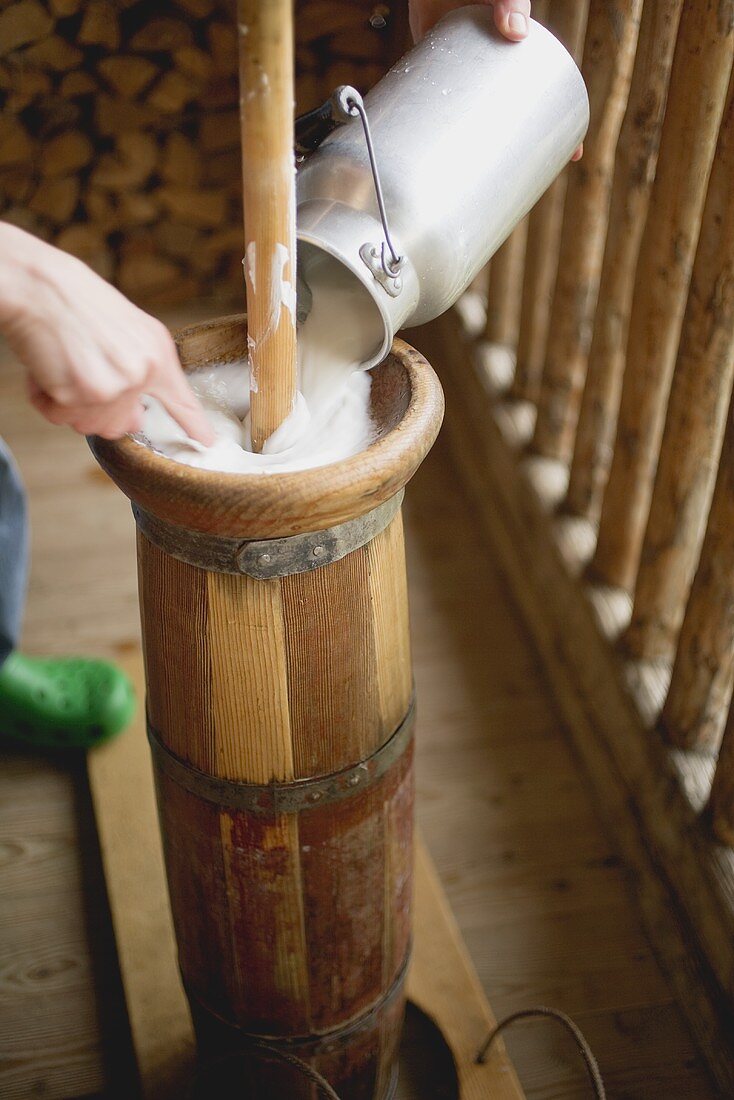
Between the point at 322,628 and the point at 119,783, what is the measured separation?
0.83 m

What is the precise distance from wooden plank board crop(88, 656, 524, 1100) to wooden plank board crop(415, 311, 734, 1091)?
0.27 m

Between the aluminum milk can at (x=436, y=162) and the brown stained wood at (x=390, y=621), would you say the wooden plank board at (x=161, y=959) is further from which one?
the aluminum milk can at (x=436, y=162)

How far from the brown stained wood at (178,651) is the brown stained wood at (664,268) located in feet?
2.52

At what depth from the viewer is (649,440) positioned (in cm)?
142

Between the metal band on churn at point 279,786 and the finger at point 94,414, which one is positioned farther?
the metal band on churn at point 279,786

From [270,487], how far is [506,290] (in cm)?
134

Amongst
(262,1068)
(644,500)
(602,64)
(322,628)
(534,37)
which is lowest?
(262,1068)

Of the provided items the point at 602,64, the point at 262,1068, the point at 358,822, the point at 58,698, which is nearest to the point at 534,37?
the point at 602,64

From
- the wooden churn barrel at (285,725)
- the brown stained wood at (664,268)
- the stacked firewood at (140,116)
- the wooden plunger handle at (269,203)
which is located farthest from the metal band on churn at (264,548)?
the stacked firewood at (140,116)

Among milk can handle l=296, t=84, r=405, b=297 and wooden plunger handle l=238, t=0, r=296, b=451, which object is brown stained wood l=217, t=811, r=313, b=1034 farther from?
milk can handle l=296, t=84, r=405, b=297

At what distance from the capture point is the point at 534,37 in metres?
0.93

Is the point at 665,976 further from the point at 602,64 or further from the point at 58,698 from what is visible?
the point at 602,64

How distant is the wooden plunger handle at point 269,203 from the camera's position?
27.1 inches

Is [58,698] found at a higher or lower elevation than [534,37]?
lower
